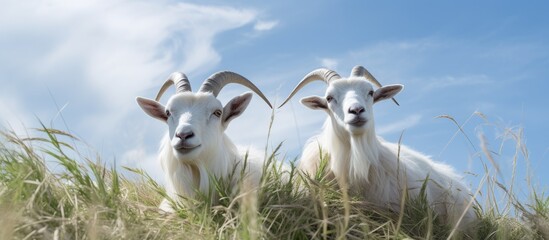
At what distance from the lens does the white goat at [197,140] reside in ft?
22.5

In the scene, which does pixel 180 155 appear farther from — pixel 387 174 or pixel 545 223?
pixel 545 223

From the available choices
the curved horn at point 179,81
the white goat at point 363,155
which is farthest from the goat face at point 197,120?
the white goat at point 363,155

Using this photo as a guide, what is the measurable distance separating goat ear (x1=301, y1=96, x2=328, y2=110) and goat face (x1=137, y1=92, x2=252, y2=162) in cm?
93

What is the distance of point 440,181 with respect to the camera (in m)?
8.83

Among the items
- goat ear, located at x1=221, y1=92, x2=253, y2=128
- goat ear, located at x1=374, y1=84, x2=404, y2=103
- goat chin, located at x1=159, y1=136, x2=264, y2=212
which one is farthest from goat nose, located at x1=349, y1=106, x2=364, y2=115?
goat chin, located at x1=159, y1=136, x2=264, y2=212

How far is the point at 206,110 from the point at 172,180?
0.83 meters

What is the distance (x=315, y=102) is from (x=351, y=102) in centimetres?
74

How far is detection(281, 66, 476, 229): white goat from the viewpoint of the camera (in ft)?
25.7

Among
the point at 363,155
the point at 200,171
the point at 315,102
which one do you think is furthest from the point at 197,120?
the point at 363,155

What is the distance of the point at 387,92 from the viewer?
8516mm

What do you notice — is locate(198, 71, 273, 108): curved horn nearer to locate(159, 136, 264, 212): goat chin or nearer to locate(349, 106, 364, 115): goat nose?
locate(159, 136, 264, 212): goat chin

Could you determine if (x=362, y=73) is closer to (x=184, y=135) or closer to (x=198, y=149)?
(x=198, y=149)

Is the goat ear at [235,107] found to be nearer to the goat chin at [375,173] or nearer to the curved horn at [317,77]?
the goat chin at [375,173]

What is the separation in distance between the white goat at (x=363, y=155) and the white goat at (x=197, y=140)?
937 mm
